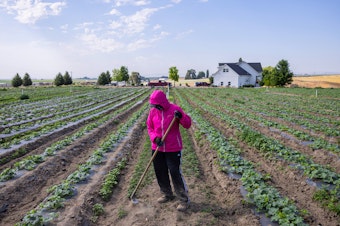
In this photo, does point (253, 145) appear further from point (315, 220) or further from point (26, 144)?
point (26, 144)

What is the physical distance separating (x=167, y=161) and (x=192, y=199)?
1.20 meters

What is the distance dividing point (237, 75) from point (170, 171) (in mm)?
66388

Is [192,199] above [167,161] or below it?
below

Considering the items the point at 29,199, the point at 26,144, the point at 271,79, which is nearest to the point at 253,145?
the point at 29,199

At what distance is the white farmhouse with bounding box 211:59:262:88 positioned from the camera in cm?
6906

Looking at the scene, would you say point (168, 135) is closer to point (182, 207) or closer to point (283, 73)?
point (182, 207)

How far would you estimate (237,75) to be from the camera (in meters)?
68.4

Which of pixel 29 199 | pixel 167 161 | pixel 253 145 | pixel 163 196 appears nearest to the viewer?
pixel 167 161

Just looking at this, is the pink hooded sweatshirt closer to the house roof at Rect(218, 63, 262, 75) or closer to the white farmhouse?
the white farmhouse

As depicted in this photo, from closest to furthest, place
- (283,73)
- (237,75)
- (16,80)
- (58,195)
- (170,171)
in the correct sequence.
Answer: (170,171)
(58,195)
(283,73)
(16,80)
(237,75)

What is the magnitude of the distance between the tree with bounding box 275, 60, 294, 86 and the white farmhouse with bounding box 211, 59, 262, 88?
426 inches

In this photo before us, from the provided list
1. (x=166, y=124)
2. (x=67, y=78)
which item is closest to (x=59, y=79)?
(x=67, y=78)

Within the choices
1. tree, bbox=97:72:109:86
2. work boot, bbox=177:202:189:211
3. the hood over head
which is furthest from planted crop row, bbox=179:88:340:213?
tree, bbox=97:72:109:86

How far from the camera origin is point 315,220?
4855 millimetres
